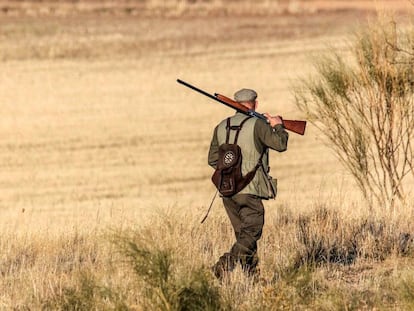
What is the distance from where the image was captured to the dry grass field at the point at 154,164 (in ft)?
27.7

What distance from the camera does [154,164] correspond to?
22953mm

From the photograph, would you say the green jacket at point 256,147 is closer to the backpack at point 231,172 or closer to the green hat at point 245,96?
the backpack at point 231,172

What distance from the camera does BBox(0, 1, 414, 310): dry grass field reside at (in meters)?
8.44

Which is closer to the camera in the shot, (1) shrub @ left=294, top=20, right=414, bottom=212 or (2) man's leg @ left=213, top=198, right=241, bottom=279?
(2) man's leg @ left=213, top=198, right=241, bottom=279

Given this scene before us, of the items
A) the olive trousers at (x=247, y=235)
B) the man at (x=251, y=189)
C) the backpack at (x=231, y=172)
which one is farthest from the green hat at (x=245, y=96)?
the olive trousers at (x=247, y=235)

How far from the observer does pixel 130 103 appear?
29984mm

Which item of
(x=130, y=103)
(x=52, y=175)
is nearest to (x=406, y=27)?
(x=52, y=175)

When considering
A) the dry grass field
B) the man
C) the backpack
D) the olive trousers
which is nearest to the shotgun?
the man

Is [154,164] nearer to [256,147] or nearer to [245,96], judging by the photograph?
[245,96]

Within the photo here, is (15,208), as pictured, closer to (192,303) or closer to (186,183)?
(186,183)

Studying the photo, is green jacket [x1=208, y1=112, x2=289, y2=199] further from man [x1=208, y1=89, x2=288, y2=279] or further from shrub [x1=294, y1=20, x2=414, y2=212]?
shrub [x1=294, y1=20, x2=414, y2=212]

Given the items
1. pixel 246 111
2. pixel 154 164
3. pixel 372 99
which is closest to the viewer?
pixel 246 111

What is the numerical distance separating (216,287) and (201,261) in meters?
0.60

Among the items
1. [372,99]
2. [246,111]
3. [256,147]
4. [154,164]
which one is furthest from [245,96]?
[154,164]
